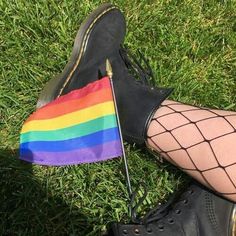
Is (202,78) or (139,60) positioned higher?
(139,60)

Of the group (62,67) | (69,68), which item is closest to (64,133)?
(69,68)

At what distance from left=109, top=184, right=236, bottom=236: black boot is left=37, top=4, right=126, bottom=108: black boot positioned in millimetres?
505

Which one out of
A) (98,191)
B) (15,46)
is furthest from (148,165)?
(15,46)

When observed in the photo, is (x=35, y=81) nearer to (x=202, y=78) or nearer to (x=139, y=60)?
(x=139, y=60)

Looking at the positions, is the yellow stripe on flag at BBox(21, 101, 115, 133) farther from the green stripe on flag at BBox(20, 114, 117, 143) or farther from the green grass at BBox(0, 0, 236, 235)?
the green grass at BBox(0, 0, 236, 235)

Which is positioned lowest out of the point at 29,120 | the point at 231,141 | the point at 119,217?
the point at 119,217

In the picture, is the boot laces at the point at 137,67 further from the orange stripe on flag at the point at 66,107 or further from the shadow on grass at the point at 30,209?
the shadow on grass at the point at 30,209

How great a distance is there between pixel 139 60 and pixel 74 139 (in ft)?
1.52

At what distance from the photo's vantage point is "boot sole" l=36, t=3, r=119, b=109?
1.81 meters

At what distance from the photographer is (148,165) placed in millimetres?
1881

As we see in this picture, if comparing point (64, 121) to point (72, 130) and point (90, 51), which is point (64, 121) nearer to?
point (72, 130)

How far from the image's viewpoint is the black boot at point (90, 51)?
1820 millimetres

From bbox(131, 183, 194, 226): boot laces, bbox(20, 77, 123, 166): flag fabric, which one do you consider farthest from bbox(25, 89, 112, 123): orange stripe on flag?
bbox(131, 183, 194, 226): boot laces

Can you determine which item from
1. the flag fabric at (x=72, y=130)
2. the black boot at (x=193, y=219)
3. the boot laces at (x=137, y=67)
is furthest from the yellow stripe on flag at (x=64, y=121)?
the black boot at (x=193, y=219)
